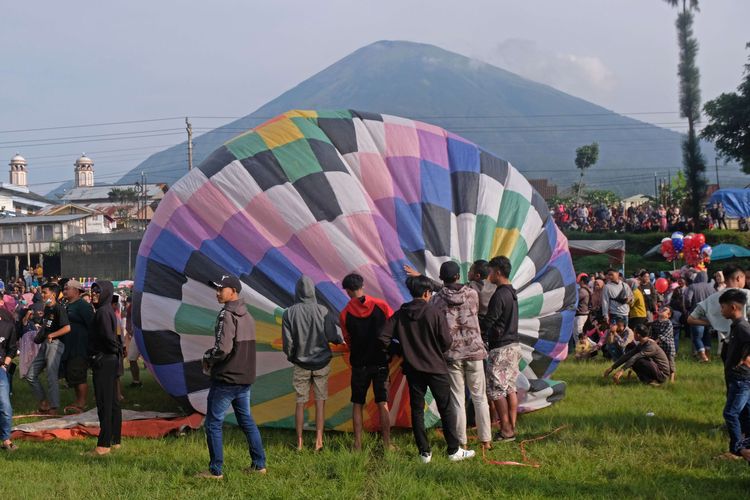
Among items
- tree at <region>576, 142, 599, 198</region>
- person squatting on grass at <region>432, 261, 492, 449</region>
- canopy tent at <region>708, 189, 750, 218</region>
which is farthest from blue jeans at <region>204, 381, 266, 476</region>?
tree at <region>576, 142, 599, 198</region>

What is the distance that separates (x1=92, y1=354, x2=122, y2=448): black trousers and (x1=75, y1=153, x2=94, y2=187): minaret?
111 metres

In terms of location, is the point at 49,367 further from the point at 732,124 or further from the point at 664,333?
the point at 732,124

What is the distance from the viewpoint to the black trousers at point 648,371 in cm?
1045

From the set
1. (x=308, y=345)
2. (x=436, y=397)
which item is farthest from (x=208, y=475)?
(x=436, y=397)

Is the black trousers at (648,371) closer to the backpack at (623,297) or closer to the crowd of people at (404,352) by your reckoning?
the backpack at (623,297)

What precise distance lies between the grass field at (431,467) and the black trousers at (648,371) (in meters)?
1.91

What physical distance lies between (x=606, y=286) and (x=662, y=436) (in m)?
6.34

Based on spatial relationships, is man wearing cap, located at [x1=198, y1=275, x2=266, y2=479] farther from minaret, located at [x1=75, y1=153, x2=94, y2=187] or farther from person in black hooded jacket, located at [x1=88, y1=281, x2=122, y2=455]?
minaret, located at [x1=75, y1=153, x2=94, y2=187]

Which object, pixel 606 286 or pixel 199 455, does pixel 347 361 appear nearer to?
pixel 199 455

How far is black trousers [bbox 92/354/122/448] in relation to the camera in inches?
284

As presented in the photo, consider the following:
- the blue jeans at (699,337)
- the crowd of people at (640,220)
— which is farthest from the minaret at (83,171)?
the blue jeans at (699,337)

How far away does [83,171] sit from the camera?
11269 cm

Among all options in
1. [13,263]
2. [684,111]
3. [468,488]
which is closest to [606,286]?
[468,488]

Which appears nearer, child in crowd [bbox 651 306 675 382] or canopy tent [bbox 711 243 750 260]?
child in crowd [bbox 651 306 675 382]
